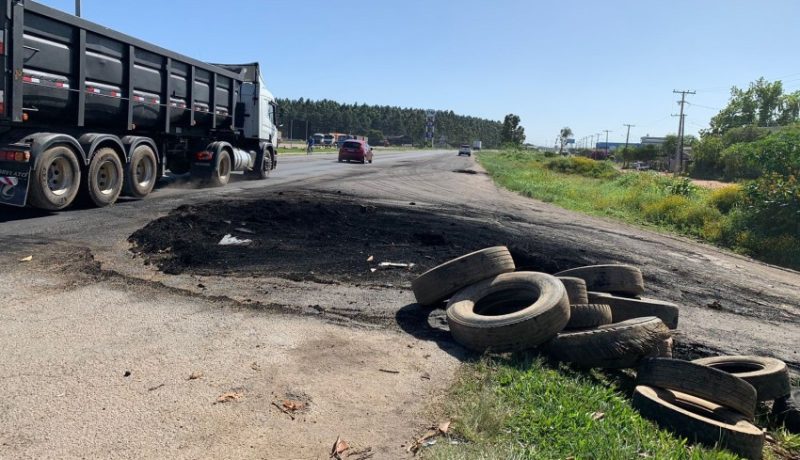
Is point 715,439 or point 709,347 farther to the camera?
point 709,347

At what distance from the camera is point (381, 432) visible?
389 cm

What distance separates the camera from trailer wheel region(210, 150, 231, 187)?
18.4 m

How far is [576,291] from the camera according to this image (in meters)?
6.28

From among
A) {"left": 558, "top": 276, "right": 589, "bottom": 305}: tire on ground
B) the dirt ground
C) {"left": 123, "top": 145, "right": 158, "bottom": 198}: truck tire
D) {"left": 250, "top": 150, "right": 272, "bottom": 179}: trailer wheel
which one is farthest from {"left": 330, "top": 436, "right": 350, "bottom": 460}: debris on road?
{"left": 250, "top": 150, "right": 272, "bottom": 179}: trailer wheel

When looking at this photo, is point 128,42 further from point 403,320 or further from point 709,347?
point 709,347

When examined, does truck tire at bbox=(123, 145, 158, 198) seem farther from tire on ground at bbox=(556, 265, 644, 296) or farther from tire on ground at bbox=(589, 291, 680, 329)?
tire on ground at bbox=(589, 291, 680, 329)

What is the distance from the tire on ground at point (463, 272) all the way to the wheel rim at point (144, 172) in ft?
32.9

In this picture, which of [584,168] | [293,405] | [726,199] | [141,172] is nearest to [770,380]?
[293,405]

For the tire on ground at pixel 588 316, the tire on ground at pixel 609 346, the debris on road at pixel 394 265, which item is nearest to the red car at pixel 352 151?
the debris on road at pixel 394 265

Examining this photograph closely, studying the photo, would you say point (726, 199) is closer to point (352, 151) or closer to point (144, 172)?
point (144, 172)

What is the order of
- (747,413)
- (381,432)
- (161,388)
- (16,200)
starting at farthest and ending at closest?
(16,200)
(747,413)
(161,388)
(381,432)

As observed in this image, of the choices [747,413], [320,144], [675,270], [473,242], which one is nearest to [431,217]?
[473,242]

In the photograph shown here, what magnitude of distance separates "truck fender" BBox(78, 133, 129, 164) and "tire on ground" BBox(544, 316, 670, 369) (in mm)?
9866

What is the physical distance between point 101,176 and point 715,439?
12.1 metres
